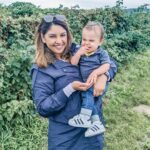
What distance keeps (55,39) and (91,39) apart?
412 millimetres

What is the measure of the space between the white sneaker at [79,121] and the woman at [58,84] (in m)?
0.04

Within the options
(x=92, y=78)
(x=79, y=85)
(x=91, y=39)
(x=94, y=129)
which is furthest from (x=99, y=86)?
(x=91, y=39)

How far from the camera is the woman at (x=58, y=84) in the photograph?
3.22m

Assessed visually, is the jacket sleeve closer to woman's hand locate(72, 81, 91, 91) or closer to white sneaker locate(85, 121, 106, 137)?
woman's hand locate(72, 81, 91, 91)

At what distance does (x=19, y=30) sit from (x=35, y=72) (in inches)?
213

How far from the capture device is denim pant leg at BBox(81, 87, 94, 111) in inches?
130

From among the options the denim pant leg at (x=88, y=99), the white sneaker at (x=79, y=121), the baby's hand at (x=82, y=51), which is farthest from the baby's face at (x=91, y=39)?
the white sneaker at (x=79, y=121)

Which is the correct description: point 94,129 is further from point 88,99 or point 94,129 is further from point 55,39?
point 55,39

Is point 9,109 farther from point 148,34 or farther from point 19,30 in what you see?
point 148,34

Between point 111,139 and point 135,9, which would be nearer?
point 111,139

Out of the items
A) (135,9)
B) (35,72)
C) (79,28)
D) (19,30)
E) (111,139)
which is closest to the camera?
(35,72)

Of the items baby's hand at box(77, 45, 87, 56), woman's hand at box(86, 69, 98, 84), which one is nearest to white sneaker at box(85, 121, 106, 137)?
woman's hand at box(86, 69, 98, 84)

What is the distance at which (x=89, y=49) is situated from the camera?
355 centimetres

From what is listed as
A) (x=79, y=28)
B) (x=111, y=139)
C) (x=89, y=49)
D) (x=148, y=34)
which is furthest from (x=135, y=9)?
(x=89, y=49)
